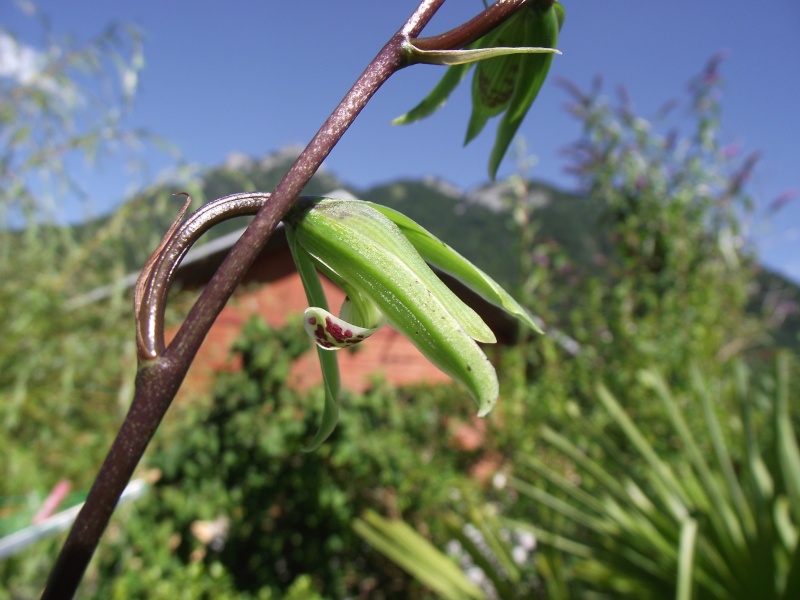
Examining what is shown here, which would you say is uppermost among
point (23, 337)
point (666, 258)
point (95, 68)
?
point (95, 68)

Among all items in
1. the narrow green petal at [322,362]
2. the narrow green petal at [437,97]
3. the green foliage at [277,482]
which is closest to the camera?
the narrow green petal at [322,362]

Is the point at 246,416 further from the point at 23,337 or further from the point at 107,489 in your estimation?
the point at 107,489

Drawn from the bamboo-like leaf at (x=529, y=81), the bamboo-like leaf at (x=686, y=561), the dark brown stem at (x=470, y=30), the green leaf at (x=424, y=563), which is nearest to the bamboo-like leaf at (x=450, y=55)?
the dark brown stem at (x=470, y=30)

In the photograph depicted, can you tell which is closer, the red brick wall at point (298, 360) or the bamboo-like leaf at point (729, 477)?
the bamboo-like leaf at point (729, 477)

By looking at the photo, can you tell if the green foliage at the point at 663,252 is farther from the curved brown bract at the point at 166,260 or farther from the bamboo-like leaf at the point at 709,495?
the curved brown bract at the point at 166,260

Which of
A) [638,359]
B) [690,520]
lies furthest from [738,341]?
[690,520]

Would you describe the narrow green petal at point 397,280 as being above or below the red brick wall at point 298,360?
above
